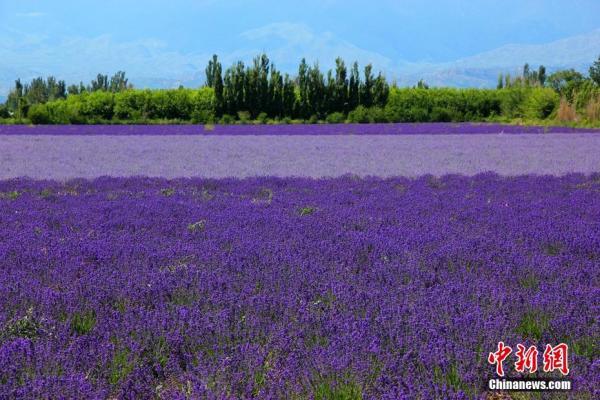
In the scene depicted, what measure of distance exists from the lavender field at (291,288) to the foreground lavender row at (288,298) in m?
0.02

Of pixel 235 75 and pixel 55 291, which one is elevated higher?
pixel 235 75

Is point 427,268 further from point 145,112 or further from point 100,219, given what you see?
point 145,112

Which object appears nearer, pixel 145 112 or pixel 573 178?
pixel 573 178

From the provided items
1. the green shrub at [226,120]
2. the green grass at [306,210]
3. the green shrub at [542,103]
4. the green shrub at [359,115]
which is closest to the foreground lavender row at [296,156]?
the green grass at [306,210]

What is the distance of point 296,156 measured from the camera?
61.2 ft

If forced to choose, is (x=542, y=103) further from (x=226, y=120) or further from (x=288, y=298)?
(x=288, y=298)

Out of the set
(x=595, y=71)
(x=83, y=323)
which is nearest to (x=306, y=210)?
(x=83, y=323)

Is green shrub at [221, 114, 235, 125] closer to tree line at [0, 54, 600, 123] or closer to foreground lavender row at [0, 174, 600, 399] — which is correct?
tree line at [0, 54, 600, 123]

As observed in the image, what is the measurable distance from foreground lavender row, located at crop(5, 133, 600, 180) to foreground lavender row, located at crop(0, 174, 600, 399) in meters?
5.83

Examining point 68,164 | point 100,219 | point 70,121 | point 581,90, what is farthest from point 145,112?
point 100,219

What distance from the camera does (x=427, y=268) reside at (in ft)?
18.8

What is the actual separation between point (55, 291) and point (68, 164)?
11895 mm

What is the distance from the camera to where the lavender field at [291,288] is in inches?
140

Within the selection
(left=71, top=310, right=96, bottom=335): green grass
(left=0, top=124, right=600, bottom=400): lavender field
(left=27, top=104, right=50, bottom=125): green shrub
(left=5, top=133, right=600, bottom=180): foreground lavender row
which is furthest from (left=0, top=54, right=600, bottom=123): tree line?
(left=71, top=310, right=96, bottom=335): green grass
